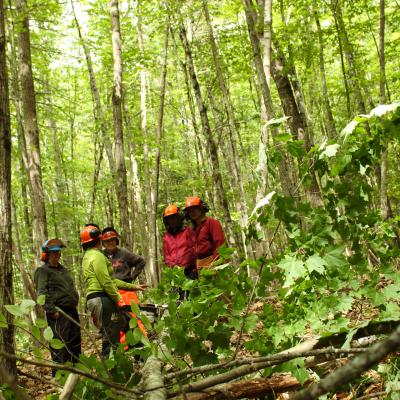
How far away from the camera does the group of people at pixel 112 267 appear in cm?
545

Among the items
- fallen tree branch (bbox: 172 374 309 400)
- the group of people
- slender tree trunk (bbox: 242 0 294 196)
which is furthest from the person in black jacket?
fallen tree branch (bbox: 172 374 309 400)

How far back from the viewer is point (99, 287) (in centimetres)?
549

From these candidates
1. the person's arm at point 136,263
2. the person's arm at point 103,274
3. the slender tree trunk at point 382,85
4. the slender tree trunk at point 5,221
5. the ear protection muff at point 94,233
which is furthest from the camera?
the slender tree trunk at point 382,85

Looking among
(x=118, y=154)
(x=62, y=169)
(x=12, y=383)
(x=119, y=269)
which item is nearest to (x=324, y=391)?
(x=12, y=383)

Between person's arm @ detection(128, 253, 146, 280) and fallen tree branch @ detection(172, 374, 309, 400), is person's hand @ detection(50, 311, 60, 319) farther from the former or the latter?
fallen tree branch @ detection(172, 374, 309, 400)

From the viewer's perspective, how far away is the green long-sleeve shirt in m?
5.36

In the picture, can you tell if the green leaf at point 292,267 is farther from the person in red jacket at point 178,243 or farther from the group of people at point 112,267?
the person in red jacket at point 178,243

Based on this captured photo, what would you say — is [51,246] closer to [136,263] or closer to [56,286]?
[56,286]

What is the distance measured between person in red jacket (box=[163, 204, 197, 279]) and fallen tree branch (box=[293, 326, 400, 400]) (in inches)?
195

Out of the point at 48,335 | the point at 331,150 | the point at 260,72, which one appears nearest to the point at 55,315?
the point at 48,335

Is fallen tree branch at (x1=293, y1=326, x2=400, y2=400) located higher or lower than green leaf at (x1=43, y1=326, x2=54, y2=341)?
higher

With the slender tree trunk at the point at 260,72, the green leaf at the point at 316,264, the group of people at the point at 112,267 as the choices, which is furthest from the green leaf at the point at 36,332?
the slender tree trunk at the point at 260,72

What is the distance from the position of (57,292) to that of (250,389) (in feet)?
14.2

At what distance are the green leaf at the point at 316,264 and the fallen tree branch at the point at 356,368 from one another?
1898mm
